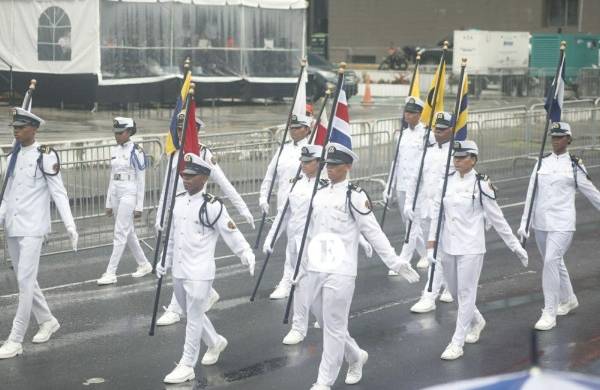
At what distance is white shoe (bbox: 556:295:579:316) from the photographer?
455 inches

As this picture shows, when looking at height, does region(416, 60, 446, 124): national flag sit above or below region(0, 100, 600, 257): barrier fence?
above

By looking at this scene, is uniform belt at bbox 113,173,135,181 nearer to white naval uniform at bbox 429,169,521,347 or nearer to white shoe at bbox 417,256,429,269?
white shoe at bbox 417,256,429,269

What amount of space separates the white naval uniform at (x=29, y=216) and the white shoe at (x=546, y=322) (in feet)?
14.4

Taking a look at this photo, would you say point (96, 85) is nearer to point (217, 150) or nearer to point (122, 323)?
point (217, 150)

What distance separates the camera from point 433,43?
54781mm

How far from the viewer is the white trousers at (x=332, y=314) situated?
8875mm

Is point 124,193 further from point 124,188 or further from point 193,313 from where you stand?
point 193,313

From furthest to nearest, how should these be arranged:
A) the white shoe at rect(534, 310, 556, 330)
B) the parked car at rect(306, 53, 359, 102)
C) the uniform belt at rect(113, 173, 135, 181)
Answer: the parked car at rect(306, 53, 359, 102), the uniform belt at rect(113, 173, 135, 181), the white shoe at rect(534, 310, 556, 330)

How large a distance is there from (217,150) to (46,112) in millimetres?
13198

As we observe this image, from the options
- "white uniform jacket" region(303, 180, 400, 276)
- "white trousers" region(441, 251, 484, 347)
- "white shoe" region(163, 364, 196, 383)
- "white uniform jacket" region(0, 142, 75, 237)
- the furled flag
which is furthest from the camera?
the furled flag

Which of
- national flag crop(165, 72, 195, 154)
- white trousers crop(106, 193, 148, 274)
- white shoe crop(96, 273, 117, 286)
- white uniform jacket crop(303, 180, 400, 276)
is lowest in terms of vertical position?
white shoe crop(96, 273, 117, 286)

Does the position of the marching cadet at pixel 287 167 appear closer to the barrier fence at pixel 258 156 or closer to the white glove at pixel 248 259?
the white glove at pixel 248 259

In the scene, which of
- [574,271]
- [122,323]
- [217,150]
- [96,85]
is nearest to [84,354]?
[122,323]

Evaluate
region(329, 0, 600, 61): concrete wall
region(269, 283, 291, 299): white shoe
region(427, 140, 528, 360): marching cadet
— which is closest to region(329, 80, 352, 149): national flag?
region(427, 140, 528, 360): marching cadet
